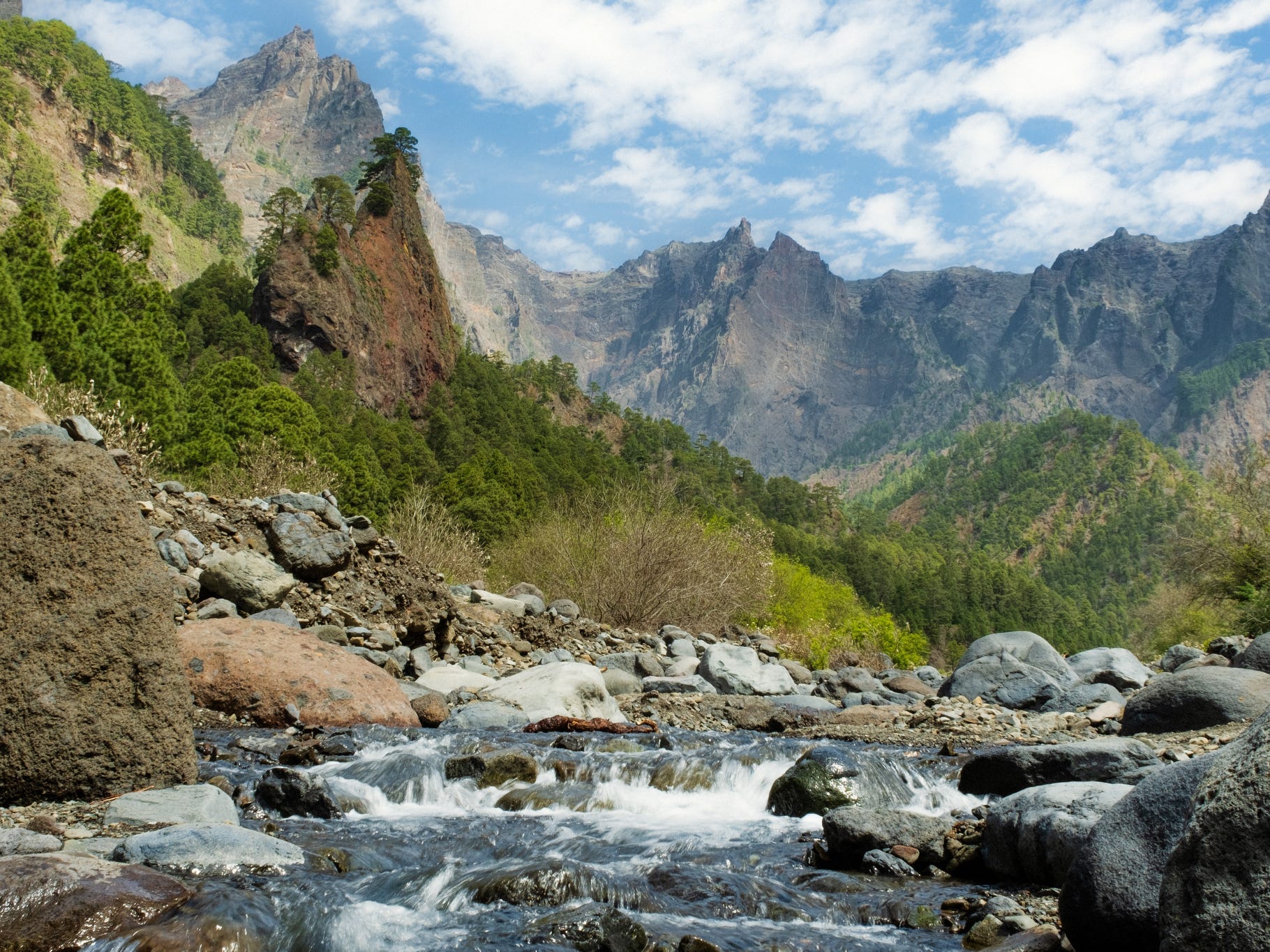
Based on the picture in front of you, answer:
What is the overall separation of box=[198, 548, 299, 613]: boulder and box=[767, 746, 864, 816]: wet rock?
26.1 feet

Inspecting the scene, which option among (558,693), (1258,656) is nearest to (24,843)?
(558,693)

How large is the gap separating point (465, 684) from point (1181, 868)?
35.8 feet

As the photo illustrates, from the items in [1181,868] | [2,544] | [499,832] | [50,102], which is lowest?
[499,832]

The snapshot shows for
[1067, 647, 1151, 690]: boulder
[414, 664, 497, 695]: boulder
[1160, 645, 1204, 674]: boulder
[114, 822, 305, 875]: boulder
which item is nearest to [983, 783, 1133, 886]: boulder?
[114, 822, 305, 875]: boulder

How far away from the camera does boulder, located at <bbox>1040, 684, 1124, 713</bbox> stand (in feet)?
49.4

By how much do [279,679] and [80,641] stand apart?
12.3 ft

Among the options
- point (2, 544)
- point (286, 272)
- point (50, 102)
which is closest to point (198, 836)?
point (2, 544)

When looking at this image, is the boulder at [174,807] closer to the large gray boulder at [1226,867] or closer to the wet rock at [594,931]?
the wet rock at [594,931]

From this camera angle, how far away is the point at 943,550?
126m

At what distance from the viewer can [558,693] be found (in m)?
12.0

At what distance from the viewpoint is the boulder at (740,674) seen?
16.0m

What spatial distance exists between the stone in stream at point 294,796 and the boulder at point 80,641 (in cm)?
57

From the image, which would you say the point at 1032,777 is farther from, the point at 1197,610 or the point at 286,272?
the point at 286,272

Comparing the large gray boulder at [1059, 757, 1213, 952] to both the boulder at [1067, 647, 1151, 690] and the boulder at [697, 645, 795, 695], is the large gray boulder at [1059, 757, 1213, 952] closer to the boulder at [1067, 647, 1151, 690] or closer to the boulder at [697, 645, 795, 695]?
the boulder at [697, 645, 795, 695]
